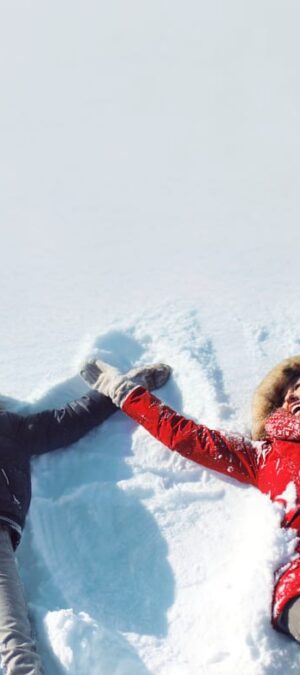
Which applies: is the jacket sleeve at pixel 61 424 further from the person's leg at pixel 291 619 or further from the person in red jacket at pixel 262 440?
the person's leg at pixel 291 619

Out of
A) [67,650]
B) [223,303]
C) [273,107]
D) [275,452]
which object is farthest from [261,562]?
[273,107]

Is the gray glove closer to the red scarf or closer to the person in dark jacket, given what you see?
the person in dark jacket

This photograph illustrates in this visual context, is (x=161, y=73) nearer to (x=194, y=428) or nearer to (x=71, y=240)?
(x=71, y=240)

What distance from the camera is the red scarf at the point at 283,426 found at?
10.6 feet

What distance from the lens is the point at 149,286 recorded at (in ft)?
15.2

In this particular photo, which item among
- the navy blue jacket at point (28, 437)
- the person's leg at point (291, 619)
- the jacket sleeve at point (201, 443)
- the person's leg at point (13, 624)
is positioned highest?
the navy blue jacket at point (28, 437)

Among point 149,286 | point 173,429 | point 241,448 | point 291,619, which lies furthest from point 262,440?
point 149,286

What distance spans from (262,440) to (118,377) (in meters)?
0.86

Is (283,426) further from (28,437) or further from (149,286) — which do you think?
(149,286)

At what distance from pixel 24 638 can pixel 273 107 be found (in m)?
5.49

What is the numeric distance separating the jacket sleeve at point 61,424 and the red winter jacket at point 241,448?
6.8 inches

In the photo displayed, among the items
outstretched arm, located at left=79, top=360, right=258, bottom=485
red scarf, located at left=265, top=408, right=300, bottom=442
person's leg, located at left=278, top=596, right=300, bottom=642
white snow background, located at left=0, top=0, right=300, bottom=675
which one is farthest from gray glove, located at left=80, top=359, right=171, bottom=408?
person's leg, located at left=278, top=596, right=300, bottom=642

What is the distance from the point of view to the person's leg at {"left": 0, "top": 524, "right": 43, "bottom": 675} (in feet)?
8.68

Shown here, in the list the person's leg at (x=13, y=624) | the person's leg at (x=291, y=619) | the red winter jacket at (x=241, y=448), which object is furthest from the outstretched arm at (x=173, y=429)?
the person's leg at (x=13, y=624)
